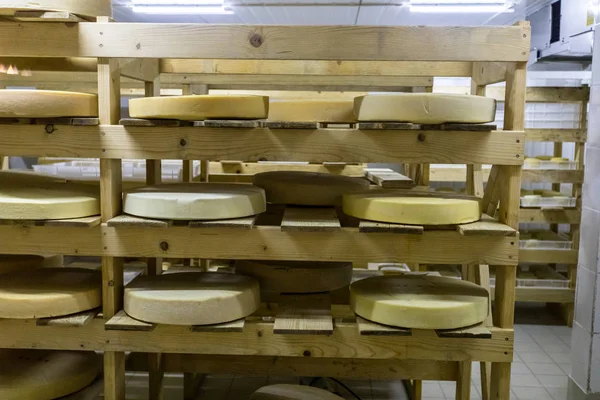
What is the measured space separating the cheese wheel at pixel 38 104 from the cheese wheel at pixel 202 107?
0.93ft

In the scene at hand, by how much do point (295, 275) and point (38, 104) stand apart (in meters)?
1.40

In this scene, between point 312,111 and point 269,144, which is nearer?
point 269,144

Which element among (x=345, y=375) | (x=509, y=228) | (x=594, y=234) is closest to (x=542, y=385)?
(x=594, y=234)

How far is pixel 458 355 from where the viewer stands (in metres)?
2.53

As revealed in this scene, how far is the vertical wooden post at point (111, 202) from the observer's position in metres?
2.46

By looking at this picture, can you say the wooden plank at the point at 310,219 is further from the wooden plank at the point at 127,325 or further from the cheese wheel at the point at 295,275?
Result: the wooden plank at the point at 127,325

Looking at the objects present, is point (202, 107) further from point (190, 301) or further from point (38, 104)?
point (190, 301)

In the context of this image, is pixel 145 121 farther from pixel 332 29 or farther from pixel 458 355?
pixel 458 355

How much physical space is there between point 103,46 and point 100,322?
120 cm

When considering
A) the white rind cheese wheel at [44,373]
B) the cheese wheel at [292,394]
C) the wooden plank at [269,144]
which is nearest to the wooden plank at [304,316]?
the cheese wheel at [292,394]

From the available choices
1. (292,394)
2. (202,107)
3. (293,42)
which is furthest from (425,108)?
(292,394)

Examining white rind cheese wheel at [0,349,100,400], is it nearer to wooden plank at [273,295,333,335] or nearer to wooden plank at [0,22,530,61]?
wooden plank at [273,295,333,335]

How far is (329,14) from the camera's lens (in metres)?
5.59

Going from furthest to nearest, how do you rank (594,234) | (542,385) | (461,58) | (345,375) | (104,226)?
(542,385), (594,234), (345,375), (104,226), (461,58)
